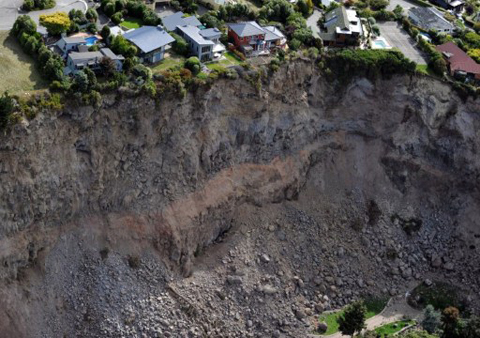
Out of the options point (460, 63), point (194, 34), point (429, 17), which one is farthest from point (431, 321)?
point (429, 17)

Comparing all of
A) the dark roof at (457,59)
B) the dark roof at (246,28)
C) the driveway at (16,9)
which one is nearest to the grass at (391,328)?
the dark roof at (457,59)

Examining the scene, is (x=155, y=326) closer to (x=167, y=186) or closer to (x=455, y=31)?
(x=167, y=186)

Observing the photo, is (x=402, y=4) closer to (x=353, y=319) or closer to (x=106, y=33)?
(x=106, y=33)

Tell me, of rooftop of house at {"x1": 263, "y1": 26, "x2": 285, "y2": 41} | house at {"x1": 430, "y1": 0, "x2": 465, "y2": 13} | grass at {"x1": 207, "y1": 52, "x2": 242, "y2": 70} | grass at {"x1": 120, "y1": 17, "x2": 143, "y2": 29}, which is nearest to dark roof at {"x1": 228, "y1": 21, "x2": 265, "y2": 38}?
rooftop of house at {"x1": 263, "y1": 26, "x2": 285, "y2": 41}

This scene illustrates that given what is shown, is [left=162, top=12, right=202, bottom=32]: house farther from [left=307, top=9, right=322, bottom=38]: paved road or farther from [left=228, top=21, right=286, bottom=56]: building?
[left=307, top=9, right=322, bottom=38]: paved road

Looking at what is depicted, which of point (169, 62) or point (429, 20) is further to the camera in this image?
point (429, 20)

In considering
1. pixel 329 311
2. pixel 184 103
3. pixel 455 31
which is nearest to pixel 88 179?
pixel 184 103

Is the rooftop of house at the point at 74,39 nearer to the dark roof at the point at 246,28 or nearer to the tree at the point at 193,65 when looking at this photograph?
the tree at the point at 193,65
